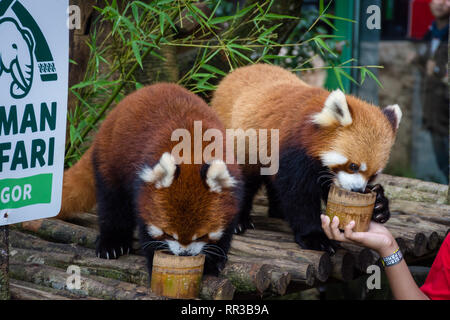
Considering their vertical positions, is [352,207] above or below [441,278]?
above

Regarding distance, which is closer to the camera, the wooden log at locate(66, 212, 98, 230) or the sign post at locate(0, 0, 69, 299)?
the sign post at locate(0, 0, 69, 299)

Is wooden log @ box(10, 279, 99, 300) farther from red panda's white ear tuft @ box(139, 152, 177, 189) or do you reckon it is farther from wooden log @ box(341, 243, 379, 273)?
wooden log @ box(341, 243, 379, 273)

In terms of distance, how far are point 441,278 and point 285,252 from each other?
2.98ft

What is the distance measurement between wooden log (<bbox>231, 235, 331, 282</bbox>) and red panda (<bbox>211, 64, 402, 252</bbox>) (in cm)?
9

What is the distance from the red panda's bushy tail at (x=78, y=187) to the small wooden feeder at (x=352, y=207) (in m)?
1.38

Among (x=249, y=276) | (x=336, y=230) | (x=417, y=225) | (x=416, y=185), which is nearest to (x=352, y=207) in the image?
(x=336, y=230)

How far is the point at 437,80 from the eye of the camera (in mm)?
5875

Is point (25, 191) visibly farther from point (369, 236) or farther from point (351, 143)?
point (351, 143)

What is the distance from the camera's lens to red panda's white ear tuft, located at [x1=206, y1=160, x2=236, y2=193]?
7.54ft

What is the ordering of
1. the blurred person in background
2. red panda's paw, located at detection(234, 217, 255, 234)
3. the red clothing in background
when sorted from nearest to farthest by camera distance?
1. the red clothing in background
2. red panda's paw, located at detection(234, 217, 255, 234)
3. the blurred person in background

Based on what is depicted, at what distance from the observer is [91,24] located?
396 cm

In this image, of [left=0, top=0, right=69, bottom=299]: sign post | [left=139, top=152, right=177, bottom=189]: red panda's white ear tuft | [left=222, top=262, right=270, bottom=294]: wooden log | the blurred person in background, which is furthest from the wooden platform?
the blurred person in background

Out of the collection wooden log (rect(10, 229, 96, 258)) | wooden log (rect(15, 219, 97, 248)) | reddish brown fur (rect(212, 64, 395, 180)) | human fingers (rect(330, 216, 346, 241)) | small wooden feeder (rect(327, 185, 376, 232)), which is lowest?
wooden log (rect(10, 229, 96, 258))
